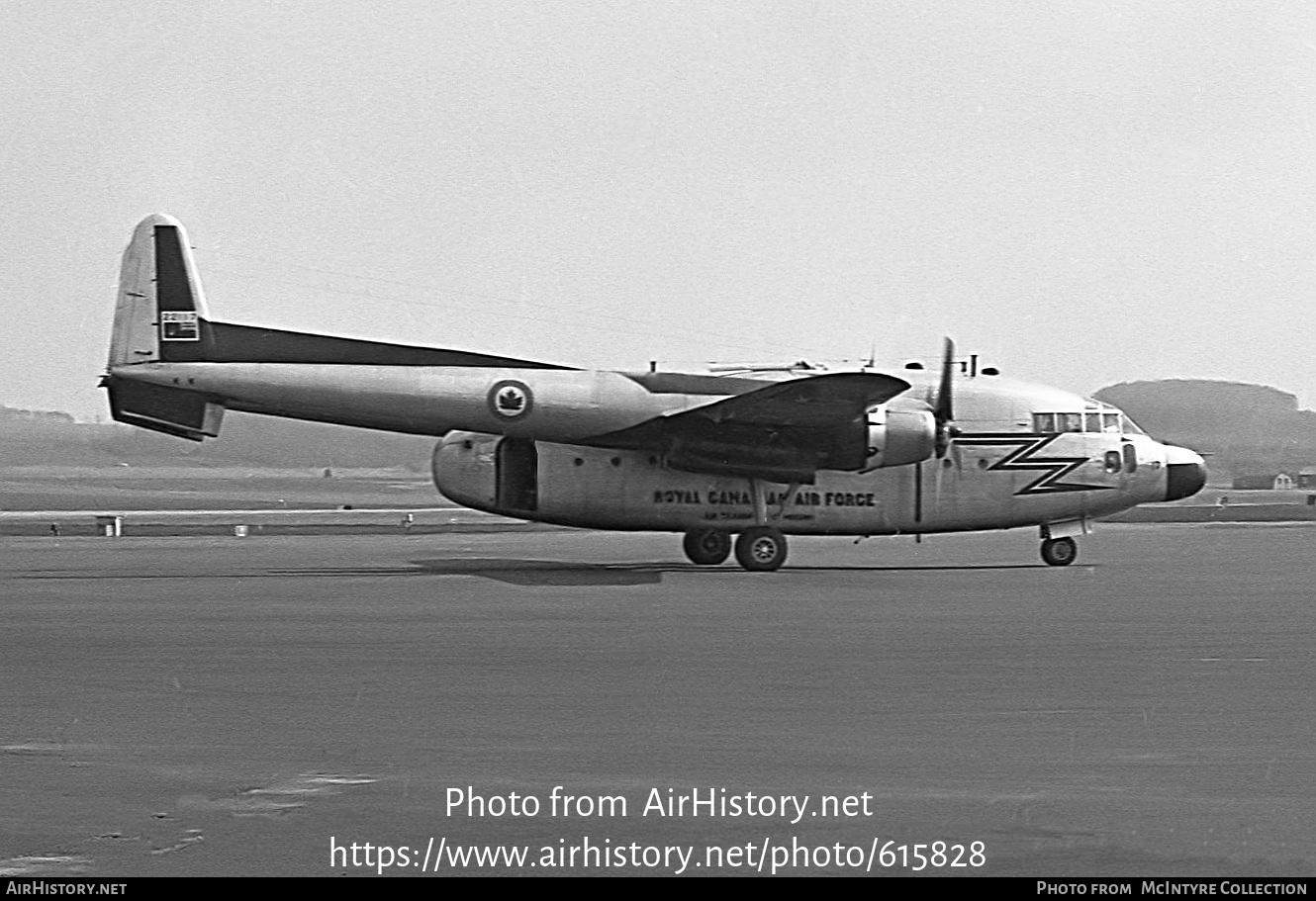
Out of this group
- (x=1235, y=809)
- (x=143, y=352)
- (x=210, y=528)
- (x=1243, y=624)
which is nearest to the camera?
(x=1235, y=809)

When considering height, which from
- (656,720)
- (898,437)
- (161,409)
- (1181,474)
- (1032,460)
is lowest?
(656,720)

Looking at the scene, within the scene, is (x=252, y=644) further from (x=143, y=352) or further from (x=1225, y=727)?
(x=143, y=352)

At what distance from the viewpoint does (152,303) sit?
92.9 feet

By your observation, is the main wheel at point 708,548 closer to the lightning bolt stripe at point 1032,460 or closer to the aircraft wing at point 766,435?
the aircraft wing at point 766,435

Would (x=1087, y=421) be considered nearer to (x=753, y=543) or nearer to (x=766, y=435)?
(x=766, y=435)

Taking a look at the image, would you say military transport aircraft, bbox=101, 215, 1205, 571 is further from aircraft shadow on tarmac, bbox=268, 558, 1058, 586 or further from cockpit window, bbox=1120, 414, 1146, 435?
aircraft shadow on tarmac, bbox=268, 558, 1058, 586

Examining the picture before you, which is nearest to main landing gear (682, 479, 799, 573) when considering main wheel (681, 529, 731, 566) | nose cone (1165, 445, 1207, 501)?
main wheel (681, 529, 731, 566)

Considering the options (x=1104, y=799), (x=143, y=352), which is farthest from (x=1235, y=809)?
(x=143, y=352)

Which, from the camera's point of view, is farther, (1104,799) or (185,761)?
(185,761)

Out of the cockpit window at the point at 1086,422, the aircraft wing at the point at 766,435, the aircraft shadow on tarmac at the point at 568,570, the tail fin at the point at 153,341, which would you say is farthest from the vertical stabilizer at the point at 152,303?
the cockpit window at the point at 1086,422

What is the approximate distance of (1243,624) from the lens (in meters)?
19.1

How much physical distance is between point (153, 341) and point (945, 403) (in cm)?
1345

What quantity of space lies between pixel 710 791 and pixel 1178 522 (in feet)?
165

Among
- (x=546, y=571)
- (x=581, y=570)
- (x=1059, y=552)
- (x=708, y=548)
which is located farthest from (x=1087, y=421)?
(x=546, y=571)
